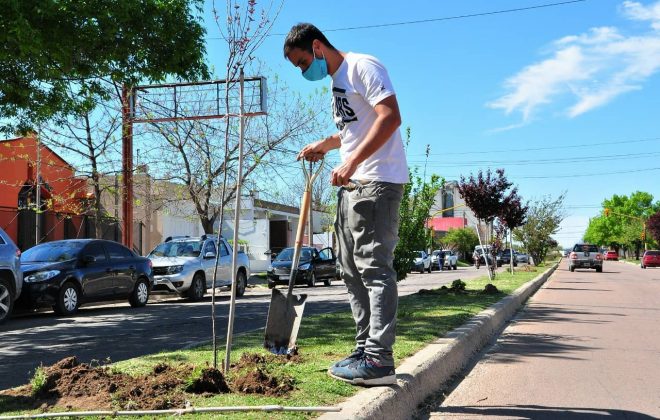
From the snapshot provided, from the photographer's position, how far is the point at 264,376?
401 centimetres

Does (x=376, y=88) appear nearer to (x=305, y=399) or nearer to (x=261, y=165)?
(x=305, y=399)

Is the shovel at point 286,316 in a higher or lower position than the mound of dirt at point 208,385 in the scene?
higher

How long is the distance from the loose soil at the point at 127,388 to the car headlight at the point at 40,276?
8.13 m

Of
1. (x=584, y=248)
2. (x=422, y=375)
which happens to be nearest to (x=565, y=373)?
(x=422, y=375)

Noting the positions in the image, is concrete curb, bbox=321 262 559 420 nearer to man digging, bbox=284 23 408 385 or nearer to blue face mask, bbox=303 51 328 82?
man digging, bbox=284 23 408 385

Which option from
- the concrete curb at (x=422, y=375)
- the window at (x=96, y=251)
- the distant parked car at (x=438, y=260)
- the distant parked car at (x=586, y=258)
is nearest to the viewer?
the concrete curb at (x=422, y=375)

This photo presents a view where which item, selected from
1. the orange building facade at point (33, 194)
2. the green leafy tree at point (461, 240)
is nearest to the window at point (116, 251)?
the orange building facade at point (33, 194)

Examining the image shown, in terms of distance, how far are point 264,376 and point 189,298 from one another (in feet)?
41.1

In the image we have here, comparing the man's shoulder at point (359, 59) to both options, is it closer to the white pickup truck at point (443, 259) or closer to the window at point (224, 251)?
the window at point (224, 251)

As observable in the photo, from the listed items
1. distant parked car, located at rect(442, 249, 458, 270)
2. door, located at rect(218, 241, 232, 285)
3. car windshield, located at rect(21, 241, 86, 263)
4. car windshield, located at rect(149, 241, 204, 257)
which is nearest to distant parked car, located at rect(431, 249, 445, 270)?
distant parked car, located at rect(442, 249, 458, 270)

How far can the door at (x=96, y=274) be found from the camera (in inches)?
494

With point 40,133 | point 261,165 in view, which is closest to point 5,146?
point 40,133

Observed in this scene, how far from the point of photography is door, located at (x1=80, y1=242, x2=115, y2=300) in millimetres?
12555

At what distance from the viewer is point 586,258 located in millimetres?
37719
